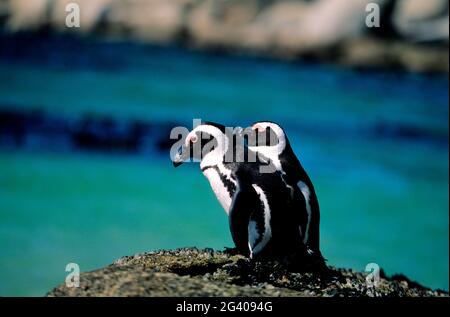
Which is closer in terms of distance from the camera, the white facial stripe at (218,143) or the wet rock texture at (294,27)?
the white facial stripe at (218,143)

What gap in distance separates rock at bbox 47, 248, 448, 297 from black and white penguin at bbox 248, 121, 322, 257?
182 mm

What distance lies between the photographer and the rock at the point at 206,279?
298 centimetres

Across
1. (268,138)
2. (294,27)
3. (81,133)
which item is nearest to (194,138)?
(268,138)

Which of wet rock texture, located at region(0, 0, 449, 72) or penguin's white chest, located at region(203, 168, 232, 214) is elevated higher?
wet rock texture, located at region(0, 0, 449, 72)

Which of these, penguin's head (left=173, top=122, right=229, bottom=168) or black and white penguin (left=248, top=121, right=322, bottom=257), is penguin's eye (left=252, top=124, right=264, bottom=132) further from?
penguin's head (left=173, top=122, right=229, bottom=168)

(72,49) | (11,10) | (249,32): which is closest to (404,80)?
(249,32)

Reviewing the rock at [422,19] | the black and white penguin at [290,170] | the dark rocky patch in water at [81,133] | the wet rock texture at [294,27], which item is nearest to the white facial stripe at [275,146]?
the black and white penguin at [290,170]

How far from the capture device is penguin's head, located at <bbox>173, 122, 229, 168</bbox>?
10.9 ft

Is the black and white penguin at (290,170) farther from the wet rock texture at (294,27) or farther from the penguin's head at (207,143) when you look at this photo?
the wet rock texture at (294,27)

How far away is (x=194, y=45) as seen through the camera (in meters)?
10.5

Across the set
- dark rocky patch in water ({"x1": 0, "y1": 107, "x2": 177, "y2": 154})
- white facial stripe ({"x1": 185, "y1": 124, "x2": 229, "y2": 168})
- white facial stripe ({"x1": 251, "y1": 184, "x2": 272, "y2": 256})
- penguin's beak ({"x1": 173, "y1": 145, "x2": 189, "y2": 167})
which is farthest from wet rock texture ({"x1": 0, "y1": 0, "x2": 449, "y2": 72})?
white facial stripe ({"x1": 251, "y1": 184, "x2": 272, "y2": 256})

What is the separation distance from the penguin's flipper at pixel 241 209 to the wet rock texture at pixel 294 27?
267 inches
